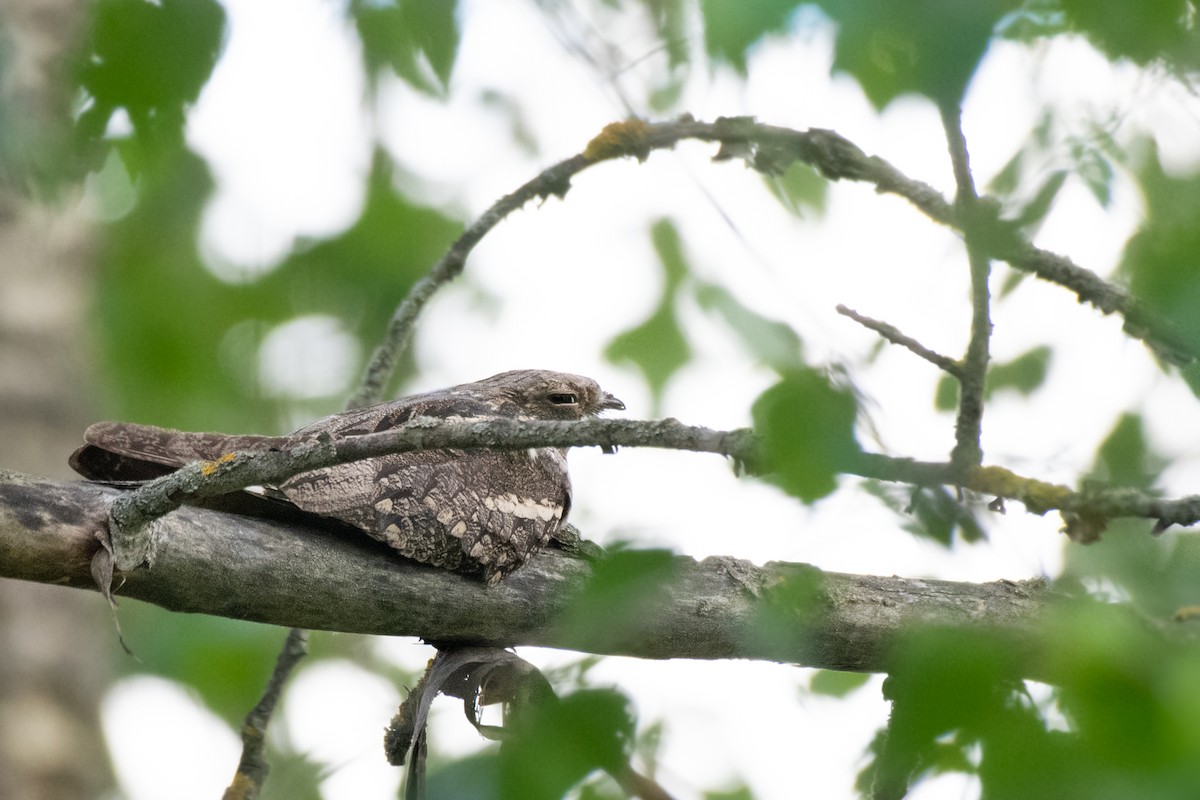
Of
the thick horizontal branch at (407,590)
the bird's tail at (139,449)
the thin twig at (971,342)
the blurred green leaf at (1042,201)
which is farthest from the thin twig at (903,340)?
the bird's tail at (139,449)

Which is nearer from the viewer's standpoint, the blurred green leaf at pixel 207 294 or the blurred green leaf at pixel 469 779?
the blurred green leaf at pixel 469 779

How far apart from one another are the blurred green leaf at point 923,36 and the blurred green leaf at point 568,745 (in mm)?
626

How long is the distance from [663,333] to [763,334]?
3887mm

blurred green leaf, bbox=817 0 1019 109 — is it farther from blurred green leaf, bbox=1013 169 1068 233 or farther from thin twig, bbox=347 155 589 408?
thin twig, bbox=347 155 589 408

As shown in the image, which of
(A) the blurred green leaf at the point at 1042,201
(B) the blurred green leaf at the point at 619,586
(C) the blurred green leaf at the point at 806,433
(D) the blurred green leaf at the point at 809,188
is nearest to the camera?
Answer: (C) the blurred green leaf at the point at 806,433

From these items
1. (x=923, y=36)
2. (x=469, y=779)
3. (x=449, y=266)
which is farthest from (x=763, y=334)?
(x=449, y=266)

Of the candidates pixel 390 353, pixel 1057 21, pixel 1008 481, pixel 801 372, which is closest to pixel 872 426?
pixel 801 372

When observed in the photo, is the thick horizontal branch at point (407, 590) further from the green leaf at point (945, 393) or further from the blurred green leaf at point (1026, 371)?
the blurred green leaf at point (1026, 371)

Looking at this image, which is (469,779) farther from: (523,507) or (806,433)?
(523,507)

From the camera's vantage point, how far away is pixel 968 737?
0.88m

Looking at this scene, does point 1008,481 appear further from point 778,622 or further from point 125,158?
point 125,158

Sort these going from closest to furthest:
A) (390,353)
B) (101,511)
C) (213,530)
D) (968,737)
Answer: (968,737) → (101,511) → (213,530) → (390,353)

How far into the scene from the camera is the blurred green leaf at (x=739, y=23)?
1138 millimetres

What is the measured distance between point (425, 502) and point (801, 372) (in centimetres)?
182
